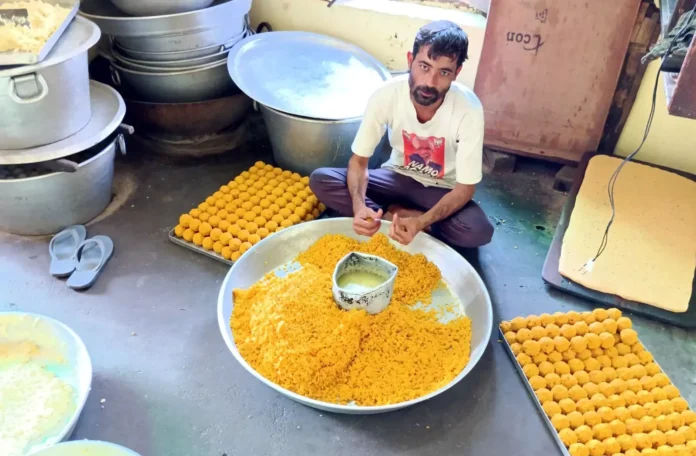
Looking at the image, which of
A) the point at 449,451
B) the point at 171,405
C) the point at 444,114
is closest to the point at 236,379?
the point at 171,405

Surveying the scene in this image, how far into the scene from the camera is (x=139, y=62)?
2.27 meters

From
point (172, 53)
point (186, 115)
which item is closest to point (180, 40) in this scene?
point (172, 53)

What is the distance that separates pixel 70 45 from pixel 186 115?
590mm

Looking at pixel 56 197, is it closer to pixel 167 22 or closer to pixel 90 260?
pixel 90 260

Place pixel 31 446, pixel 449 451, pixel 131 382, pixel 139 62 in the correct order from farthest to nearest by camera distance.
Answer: pixel 139 62
pixel 131 382
pixel 449 451
pixel 31 446

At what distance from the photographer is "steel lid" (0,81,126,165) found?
183cm

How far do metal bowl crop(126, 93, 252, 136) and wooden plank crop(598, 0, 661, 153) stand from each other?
64.1 inches

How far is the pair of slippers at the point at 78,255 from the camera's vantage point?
186 centimetres

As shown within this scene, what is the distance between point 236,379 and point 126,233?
83 cm

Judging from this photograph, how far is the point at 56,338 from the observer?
5.01ft

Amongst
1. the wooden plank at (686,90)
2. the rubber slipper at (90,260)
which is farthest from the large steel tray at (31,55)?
the wooden plank at (686,90)

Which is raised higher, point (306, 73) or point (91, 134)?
point (306, 73)

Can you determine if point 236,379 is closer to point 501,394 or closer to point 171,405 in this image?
point 171,405

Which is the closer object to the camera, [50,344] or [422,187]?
[50,344]
